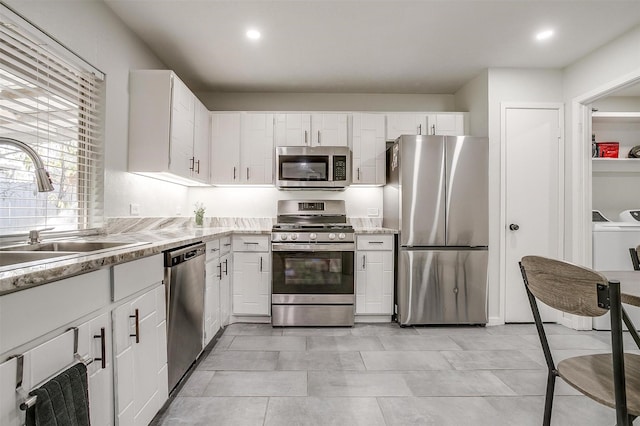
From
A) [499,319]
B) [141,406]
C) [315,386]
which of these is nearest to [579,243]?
[499,319]

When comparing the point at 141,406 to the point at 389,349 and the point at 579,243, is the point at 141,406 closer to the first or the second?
the point at 389,349

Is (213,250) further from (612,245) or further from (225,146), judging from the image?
(612,245)

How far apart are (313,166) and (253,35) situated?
1.39 meters

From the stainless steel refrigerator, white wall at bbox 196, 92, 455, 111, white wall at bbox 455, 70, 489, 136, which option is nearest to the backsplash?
the stainless steel refrigerator

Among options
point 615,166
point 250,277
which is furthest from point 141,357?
point 615,166

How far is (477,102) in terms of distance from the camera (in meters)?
3.57

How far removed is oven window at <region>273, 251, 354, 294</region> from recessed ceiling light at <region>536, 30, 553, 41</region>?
8.51 ft

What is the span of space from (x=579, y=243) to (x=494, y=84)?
1.83 metres

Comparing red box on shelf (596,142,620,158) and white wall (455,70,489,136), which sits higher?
white wall (455,70,489,136)

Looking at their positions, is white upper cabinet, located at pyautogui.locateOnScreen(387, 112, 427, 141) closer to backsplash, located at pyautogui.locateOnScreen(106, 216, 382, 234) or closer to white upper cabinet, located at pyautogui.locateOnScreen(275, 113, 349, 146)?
white upper cabinet, located at pyautogui.locateOnScreen(275, 113, 349, 146)

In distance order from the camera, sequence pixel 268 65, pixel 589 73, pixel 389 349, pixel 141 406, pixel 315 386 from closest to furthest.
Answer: pixel 141 406 → pixel 315 386 → pixel 389 349 → pixel 589 73 → pixel 268 65

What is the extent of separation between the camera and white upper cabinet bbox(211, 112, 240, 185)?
3.66 m

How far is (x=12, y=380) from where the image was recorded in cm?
82

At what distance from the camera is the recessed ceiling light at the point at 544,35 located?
269 cm
